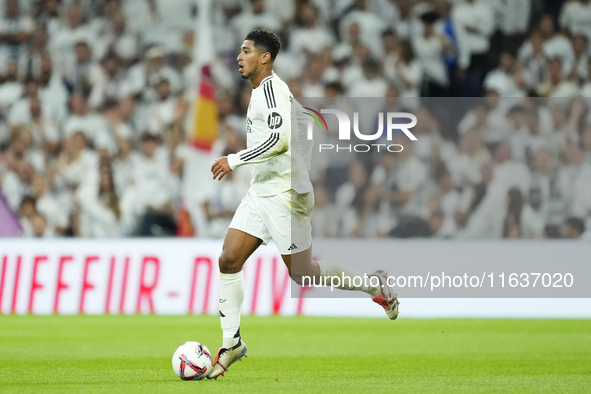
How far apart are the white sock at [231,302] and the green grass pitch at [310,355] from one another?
0.34 metres

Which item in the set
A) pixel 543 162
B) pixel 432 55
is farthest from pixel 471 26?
pixel 543 162

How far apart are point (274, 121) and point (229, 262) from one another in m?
1.03

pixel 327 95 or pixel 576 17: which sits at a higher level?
pixel 576 17

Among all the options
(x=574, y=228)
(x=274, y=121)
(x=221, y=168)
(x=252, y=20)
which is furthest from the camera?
(x=252, y=20)

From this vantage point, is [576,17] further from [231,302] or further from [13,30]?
[231,302]

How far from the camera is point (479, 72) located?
14.3m

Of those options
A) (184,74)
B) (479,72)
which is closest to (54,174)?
(184,74)

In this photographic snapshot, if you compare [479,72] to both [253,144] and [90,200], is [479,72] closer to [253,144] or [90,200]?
[90,200]

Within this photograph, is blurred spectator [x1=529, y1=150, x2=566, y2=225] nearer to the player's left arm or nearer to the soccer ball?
the player's left arm

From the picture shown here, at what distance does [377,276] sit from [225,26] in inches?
389

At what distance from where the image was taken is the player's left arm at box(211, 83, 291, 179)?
20.6 ft

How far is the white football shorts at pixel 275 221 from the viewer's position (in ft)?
21.3

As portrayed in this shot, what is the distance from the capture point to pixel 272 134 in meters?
6.28

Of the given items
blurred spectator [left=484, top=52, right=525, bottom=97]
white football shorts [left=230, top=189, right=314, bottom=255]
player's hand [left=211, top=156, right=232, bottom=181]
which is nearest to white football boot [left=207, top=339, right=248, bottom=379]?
white football shorts [left=230, top=189, right=314, bottom=255]
